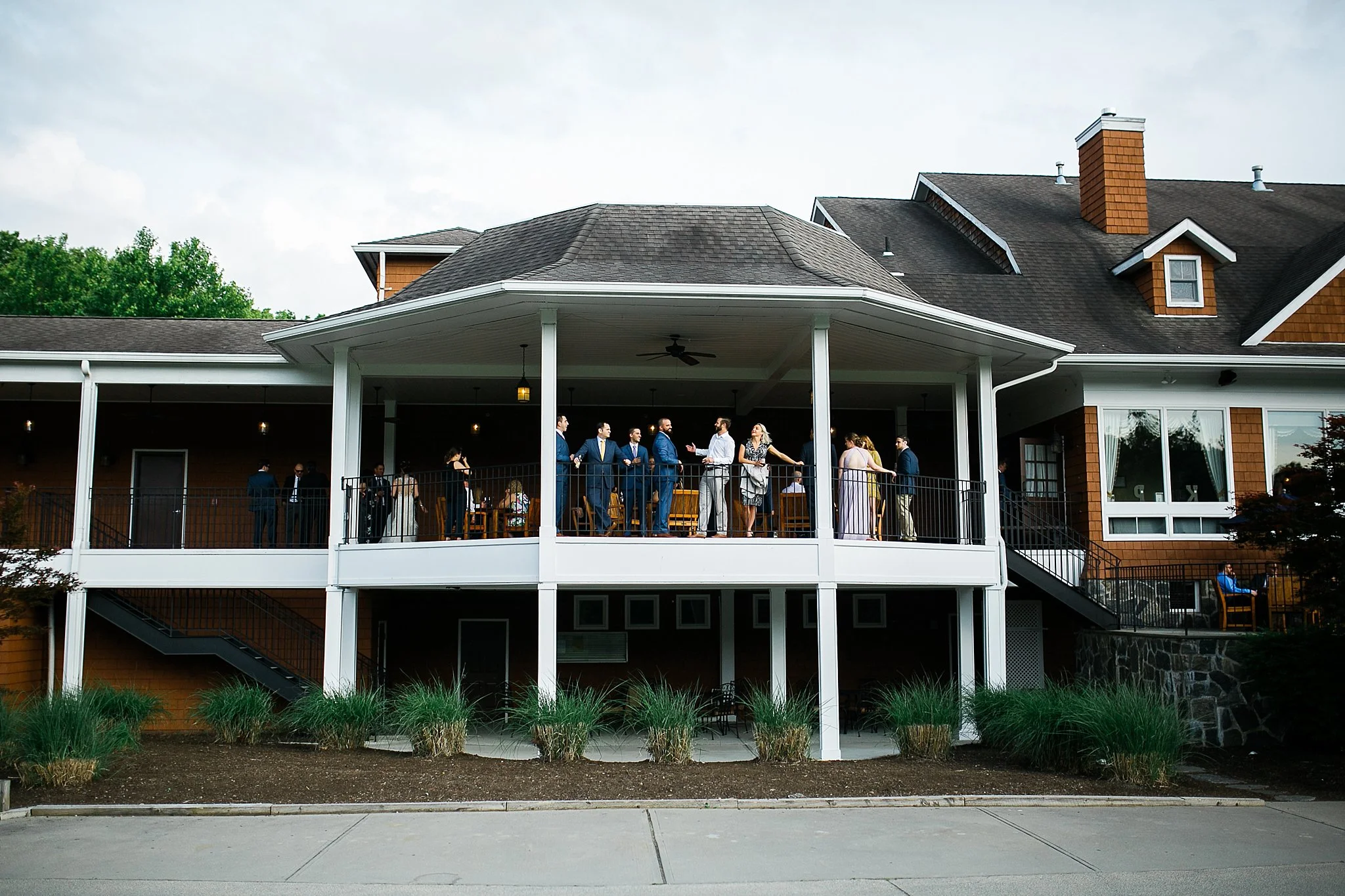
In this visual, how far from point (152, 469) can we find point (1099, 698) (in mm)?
14449

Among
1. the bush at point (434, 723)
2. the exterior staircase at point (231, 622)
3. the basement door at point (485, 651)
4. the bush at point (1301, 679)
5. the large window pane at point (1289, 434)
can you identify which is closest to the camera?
the bush at point (434, 723)

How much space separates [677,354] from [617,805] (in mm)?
6577

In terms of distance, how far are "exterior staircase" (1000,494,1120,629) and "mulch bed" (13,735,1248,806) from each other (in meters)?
4.45

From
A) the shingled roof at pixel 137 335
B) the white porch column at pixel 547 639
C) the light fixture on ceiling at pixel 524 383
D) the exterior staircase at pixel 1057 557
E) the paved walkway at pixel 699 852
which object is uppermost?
the shingled roof at pixel 137 335

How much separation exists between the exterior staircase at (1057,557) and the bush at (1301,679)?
8.97ft

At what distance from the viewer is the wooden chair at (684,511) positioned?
14.0 meters

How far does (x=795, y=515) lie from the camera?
14.7m

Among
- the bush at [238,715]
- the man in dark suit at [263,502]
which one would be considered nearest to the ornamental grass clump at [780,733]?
the bush at [238,715]

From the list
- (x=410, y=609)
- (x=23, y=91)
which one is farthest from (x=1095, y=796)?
(x=23, y=91)

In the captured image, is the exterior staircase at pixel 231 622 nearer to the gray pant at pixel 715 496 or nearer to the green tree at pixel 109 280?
the gray pant at pixel 715 496

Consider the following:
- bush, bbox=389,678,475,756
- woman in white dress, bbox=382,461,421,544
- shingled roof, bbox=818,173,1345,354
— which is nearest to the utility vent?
woman in white dress, bbox=382,461,421,544

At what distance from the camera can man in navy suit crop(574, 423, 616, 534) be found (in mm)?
13555

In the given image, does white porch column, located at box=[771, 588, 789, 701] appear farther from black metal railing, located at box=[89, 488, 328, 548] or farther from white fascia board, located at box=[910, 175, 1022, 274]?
white fascia board, located at box=[910, 175, 1022, 274]

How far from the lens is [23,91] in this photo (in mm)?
27688
